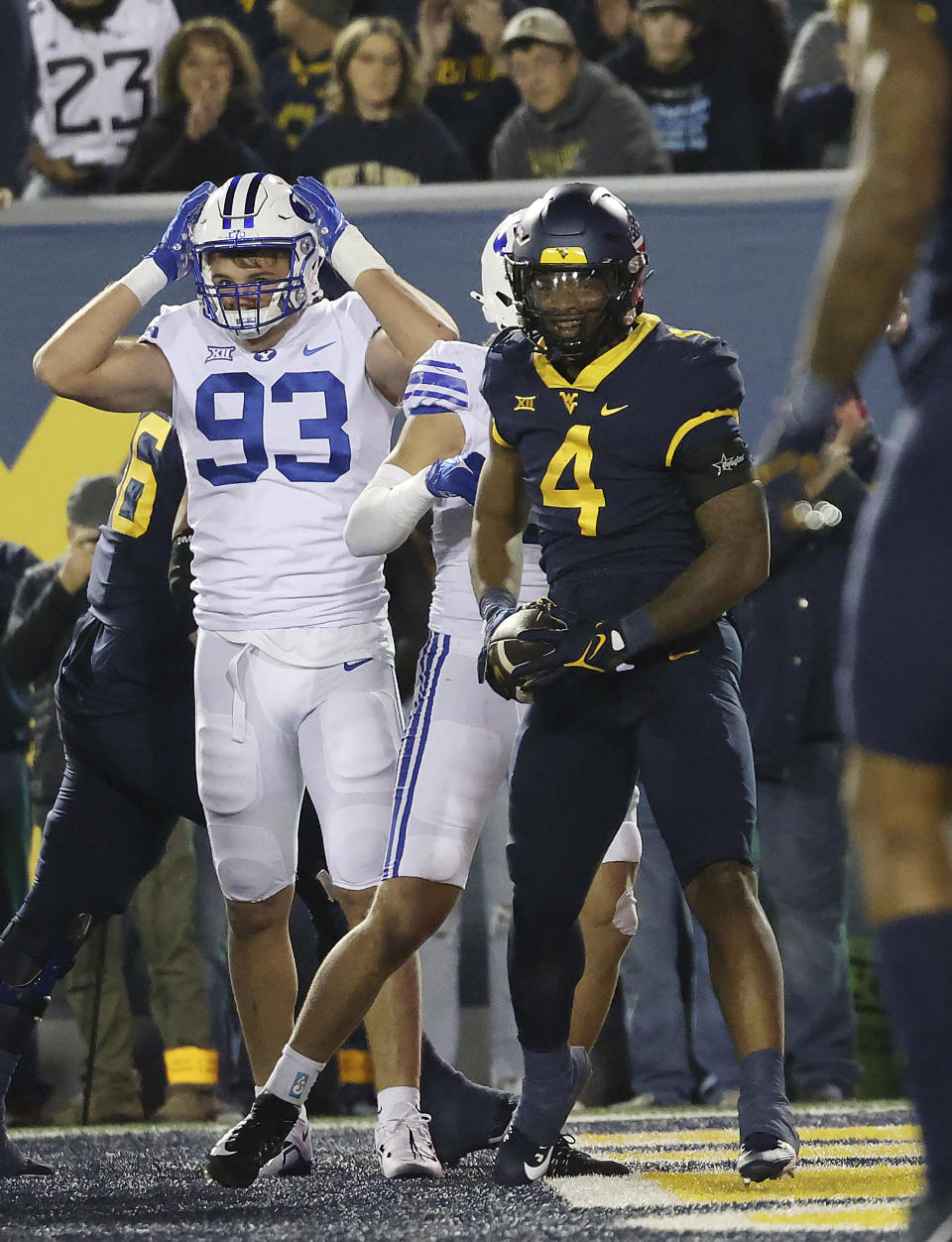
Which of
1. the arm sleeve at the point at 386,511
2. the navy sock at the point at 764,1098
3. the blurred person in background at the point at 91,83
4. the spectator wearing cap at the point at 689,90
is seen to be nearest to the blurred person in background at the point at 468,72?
the spectator wearing cap at the point at 689,90

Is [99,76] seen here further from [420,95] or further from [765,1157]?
[765,1157]

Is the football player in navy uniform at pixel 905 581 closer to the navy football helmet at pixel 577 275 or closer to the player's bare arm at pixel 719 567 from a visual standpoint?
the player's bare arm at pixel 719 567

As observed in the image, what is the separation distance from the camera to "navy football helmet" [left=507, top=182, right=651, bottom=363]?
10.8ft

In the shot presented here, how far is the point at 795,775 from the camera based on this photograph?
17.5 feet

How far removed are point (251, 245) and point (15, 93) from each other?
8.96ft

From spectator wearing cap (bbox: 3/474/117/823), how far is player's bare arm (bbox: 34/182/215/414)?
48.4 inches

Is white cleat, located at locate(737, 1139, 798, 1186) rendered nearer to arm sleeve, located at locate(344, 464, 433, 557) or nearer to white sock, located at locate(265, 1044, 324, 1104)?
white sock, located at locate(265, 1044, 324, 1104)

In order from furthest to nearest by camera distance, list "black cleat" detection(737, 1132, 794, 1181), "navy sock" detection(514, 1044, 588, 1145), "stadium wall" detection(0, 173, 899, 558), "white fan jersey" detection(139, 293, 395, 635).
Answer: "stadium wall" detection(0, 173, 899, 558)
"white fan jersey" detection(139, 293, 395, 635)
"navy sock" detection(514, 1044, 588, 1145)
"black cleat" detection(737, 1132, 794, 1181)

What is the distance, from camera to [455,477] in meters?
3.52

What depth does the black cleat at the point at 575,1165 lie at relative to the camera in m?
3.77

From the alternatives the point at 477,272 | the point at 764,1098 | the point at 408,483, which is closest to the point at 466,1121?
the point at 764,1098

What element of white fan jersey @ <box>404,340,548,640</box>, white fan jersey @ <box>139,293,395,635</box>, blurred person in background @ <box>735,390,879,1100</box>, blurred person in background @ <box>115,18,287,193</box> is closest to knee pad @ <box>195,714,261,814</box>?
white fan jersey @ <box>139,293,395,635</box>

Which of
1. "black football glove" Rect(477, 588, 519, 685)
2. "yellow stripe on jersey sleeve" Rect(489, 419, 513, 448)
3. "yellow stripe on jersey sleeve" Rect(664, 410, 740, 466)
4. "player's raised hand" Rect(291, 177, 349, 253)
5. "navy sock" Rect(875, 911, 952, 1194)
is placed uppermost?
"player's raised hand" Rect(291, 177, 349, 253)

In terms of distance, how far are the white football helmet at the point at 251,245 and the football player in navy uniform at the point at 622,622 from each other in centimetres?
76
